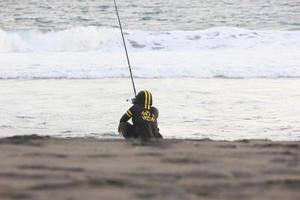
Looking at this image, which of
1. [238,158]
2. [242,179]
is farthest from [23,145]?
[242,179]

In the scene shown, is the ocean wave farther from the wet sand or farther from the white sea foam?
the wet sand

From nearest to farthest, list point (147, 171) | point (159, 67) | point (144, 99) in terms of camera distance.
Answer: point (147, 171) → point (144, 99) → point (159, 67)

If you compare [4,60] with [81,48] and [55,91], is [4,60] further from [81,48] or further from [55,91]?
[55,91]

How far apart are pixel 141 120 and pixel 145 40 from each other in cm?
1652

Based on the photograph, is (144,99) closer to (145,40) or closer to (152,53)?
(152,53)

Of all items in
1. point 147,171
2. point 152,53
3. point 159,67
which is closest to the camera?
point 147,171

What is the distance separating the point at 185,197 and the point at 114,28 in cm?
2379

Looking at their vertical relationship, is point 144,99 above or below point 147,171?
below

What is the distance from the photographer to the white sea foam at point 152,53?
1673 cm

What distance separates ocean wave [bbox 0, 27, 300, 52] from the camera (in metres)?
22.5

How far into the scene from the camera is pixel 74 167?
317 cm

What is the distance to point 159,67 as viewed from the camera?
56.7ft

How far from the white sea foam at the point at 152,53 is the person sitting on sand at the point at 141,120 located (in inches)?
357

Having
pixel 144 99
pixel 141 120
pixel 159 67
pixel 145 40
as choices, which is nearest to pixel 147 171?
pixel 141 120
